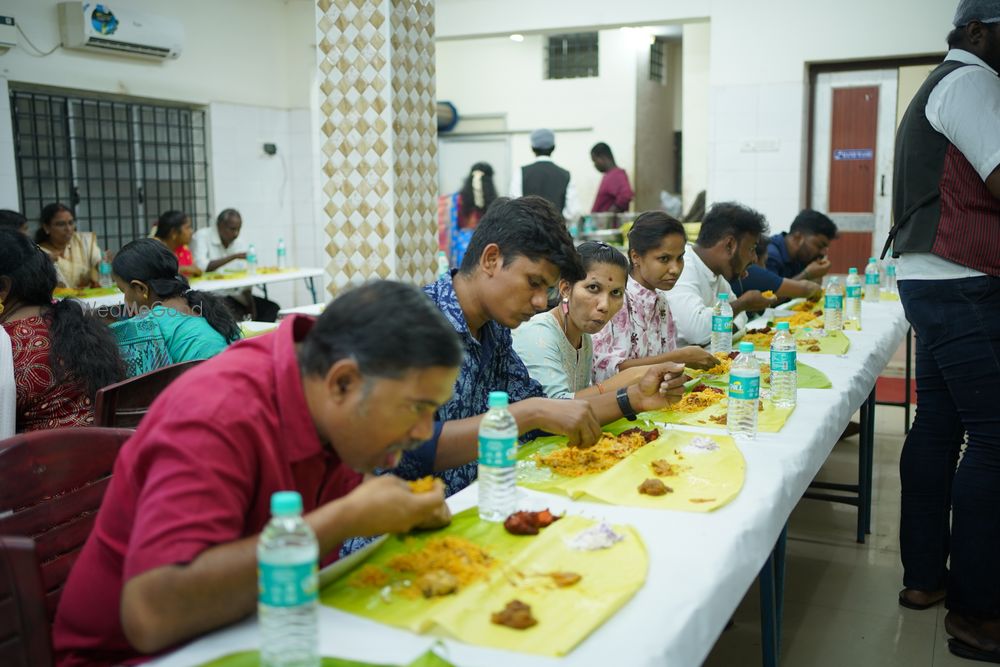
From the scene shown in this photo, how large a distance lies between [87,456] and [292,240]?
9.02m

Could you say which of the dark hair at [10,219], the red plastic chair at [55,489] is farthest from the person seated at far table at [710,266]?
the dark hair at [10,219]

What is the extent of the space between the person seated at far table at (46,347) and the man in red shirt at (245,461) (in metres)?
1.54

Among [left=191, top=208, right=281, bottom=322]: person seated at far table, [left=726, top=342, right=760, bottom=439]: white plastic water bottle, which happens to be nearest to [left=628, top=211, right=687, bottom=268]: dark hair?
[left=726, top=342, right=760, bottom=439]: white plastic water bottle

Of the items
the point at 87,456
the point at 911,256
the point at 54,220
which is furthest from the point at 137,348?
the point at 54,220

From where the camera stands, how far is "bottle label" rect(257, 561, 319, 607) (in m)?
1.16

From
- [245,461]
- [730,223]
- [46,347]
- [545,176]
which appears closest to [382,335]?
[245,461]

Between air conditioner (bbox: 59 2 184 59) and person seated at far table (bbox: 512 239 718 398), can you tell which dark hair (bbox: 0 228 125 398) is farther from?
air conditioner (bbox: 59 2 184 59)

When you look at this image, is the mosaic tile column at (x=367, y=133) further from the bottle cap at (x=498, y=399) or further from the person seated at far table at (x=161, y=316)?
the bottle cap at (x=498, y=399)

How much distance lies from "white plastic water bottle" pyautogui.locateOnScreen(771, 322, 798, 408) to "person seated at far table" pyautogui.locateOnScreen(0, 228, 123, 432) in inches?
81.8

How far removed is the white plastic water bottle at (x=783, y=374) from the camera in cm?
277

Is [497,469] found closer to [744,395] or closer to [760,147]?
[744,395]

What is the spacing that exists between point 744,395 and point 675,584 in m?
1.01

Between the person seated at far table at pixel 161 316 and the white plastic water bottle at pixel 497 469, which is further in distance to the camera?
the person seated at far table at pixel 161 316

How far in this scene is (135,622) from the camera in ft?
3.94
